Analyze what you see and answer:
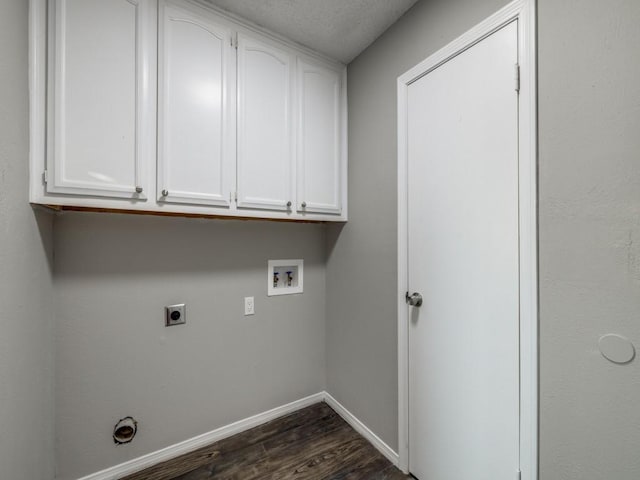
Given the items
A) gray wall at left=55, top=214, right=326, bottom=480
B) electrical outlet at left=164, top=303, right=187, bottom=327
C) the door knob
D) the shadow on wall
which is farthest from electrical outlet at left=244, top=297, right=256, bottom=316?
the door knob

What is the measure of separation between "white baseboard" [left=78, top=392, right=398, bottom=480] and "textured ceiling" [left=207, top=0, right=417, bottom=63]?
98.7 inches

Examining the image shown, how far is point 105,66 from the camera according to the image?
119cm

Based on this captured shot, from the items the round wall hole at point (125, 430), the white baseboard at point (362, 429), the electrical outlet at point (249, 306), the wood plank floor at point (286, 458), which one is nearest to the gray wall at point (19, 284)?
the round wall hole at point (125, 430)

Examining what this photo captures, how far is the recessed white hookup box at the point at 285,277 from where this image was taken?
193 centimetres

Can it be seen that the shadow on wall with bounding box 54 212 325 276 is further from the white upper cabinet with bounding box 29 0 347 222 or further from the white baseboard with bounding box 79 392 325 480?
the white baseboard with bounding box 79 392 325 480

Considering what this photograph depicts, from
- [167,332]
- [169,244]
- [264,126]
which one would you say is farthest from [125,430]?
[264,126]

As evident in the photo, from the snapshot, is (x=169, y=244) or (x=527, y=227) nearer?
(x=527, y=227)

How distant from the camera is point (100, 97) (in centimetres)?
118

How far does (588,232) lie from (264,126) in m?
1.57

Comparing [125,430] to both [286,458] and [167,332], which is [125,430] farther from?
[286,458]

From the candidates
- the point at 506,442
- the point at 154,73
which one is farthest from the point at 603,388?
the point at 154,73

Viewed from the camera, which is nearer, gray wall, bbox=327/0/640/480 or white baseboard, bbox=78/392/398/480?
gray wall, bbox=327/0/640/480

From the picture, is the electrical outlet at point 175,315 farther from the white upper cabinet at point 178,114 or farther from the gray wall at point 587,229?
the gray wall at point 587,229

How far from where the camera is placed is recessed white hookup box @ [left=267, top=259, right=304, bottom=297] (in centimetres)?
193
